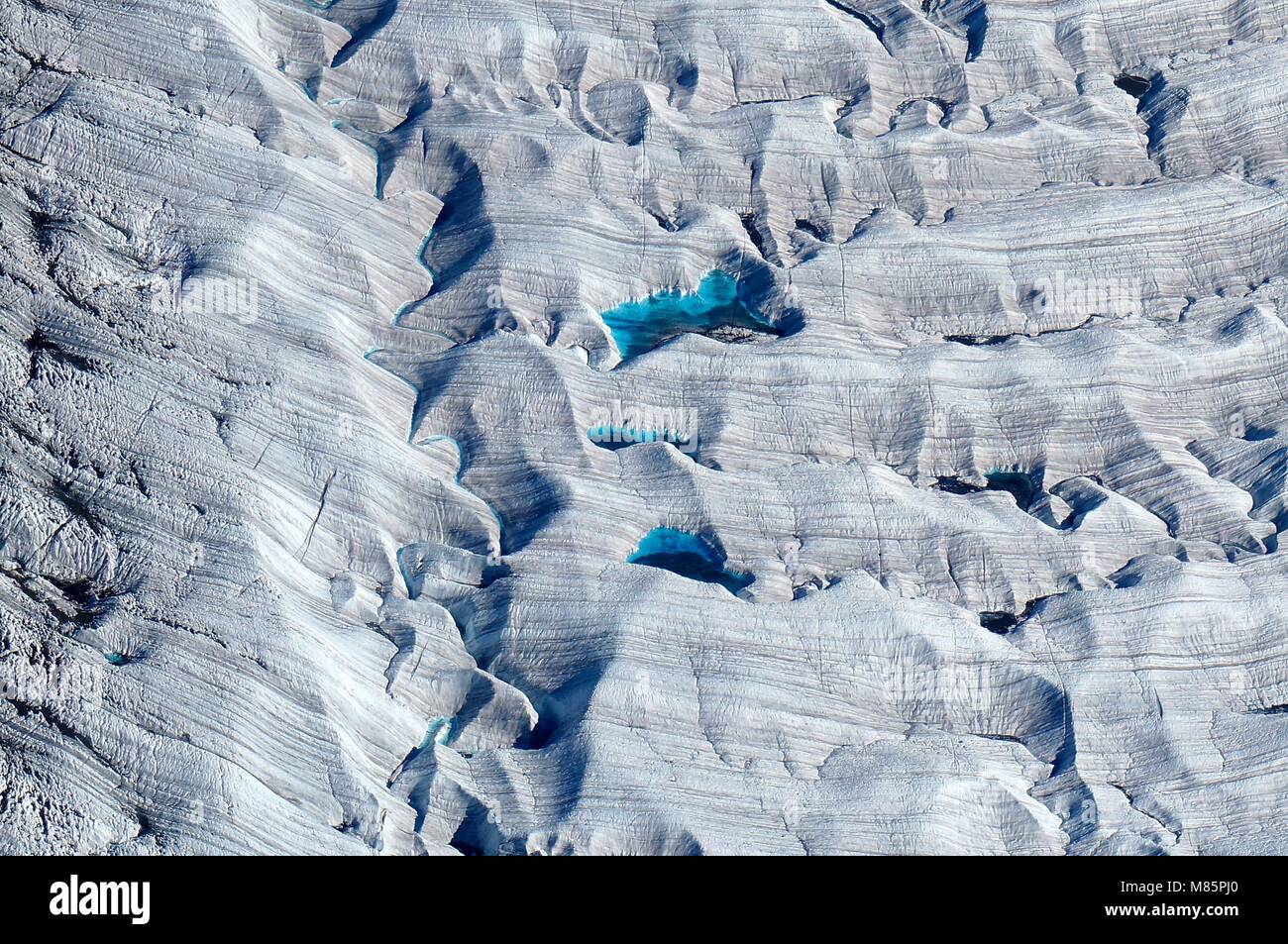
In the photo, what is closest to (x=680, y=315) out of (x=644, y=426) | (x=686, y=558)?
(x=644, y=426)

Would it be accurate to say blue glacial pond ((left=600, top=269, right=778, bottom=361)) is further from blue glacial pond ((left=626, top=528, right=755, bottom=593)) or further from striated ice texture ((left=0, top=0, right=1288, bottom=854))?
blue glacial pond ((left=626, top=528, right=755, bottom=593))

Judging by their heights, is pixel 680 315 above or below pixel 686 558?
above

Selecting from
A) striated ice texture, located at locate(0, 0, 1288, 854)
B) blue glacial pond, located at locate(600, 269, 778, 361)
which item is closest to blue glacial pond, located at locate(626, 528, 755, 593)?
striated ice texture, located at locate(0, 0, 1288, 854)

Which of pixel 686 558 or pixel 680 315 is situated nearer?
pixel 686 558

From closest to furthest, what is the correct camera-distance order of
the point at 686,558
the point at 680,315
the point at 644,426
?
the point at 686,558, the point at 644,426, the point at 680,315

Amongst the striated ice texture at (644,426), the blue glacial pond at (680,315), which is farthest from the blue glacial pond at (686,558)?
the blue glacial pond at (680,315)

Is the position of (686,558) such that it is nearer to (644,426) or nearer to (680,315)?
(644,426)

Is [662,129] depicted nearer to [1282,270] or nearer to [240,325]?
[240,325]

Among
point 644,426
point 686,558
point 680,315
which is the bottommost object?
A: point 686,558

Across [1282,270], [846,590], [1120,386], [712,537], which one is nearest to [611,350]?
[712,537]

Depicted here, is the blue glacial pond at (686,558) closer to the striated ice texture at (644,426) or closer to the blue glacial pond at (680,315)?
the striated ice texture at (644,426)

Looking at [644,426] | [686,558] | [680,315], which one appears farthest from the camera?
[680,315]
